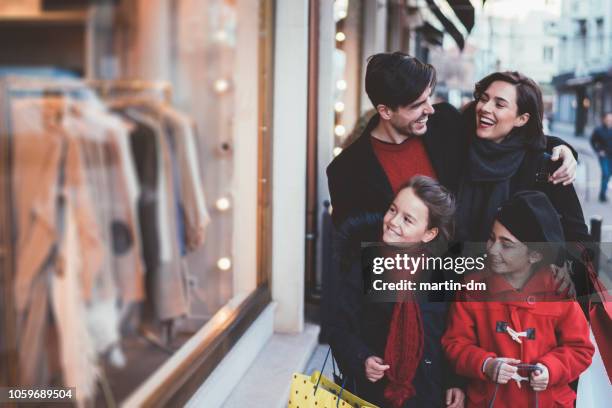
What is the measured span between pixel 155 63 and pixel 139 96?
0.13m

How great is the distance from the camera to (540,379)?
2.29 m

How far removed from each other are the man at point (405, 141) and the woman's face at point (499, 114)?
3.1 inches

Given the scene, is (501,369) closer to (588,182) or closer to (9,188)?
(588,182)

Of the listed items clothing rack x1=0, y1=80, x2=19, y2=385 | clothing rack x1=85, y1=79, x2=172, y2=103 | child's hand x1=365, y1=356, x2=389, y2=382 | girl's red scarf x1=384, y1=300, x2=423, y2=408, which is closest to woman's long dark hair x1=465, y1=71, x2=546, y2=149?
girl's red scarf x1=384, y1=300, x2=423, y2=408

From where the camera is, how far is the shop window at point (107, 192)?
1.61m

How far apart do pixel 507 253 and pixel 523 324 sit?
0.70 feet

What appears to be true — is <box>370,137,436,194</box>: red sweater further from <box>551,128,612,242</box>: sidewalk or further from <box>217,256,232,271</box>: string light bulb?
<box>217,256,232,271</box>: string light bulb

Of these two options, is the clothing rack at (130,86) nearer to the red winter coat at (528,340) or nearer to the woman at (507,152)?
the woman at (507,152)

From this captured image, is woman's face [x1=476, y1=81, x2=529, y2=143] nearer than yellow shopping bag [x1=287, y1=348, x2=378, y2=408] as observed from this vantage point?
Yes

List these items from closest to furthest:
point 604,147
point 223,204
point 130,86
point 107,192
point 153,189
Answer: point 107,192 → point 130,86 → point 153,189 → point 604,147 → point 223,204

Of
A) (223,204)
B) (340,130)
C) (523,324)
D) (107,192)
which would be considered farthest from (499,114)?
(340,130)

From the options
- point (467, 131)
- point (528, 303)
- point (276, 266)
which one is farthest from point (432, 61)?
point (276, 266)

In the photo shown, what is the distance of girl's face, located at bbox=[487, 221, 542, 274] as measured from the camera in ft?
7.64

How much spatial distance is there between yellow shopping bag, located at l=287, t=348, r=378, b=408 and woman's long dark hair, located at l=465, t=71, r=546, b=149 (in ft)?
2.95
